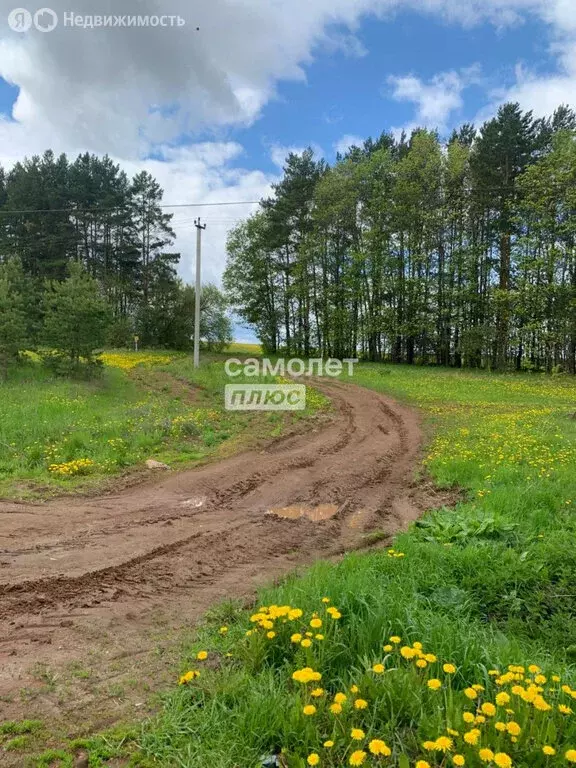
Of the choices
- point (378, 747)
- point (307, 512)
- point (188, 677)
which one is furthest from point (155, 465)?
point (378, 747)

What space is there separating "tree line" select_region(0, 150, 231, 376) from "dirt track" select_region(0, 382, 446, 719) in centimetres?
3240

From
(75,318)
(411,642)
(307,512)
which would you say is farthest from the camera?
(75,318)

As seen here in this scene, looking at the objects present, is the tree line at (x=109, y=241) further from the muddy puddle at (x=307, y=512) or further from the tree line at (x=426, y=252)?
the muddy puddle at (x=307, y=512)

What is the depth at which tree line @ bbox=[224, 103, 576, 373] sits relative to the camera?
26609mm

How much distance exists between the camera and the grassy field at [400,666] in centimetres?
207

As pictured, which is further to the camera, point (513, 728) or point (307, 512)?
point (307, 512)

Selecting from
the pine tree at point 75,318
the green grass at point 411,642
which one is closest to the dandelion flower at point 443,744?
the green grass at point 411,642

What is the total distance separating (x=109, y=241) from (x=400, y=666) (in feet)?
154

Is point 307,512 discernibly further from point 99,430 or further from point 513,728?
point 99,430

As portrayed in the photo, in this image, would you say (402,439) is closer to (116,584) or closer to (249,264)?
(116,584)

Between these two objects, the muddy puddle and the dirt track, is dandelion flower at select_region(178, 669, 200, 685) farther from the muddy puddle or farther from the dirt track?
the muddy puddle

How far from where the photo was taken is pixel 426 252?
106 ft

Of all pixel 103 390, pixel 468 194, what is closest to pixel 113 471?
pixel 103 390

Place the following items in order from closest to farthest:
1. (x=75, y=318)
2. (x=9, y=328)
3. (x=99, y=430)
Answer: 1. (x=99, y=430)
2. (x=9, y=328)
3. (x=75, y=318)
